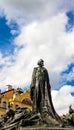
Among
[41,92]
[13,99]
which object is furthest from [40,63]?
[13,99]

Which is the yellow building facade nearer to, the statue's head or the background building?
the background building

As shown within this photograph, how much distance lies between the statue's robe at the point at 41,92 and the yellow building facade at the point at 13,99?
40.5 meters

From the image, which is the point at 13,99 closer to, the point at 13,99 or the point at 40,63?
the point at 13,99

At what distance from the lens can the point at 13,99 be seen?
6266cm

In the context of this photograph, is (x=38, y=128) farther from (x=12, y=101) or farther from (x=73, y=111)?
(x=12, y=101)

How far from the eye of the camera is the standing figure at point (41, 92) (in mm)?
19172

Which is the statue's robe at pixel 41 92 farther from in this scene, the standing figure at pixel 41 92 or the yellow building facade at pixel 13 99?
the yellow building facade at pixel 13 99

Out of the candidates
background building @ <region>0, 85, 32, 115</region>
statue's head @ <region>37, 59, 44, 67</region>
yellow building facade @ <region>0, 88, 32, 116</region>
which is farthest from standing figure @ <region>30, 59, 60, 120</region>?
yellow building facade @ <region>0, 88, 32, 116</region>

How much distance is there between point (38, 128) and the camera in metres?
17.2

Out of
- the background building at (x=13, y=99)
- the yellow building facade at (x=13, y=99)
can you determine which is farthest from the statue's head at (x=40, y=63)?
the yellow building facade at (x=13, y=99)

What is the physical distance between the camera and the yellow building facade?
60638 mm

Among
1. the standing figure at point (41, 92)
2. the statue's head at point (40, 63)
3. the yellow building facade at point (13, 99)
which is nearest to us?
the standing figure at point (41, 92)

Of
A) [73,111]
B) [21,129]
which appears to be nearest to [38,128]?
[21,129]

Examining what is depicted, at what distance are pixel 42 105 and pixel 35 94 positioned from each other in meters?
0.74
